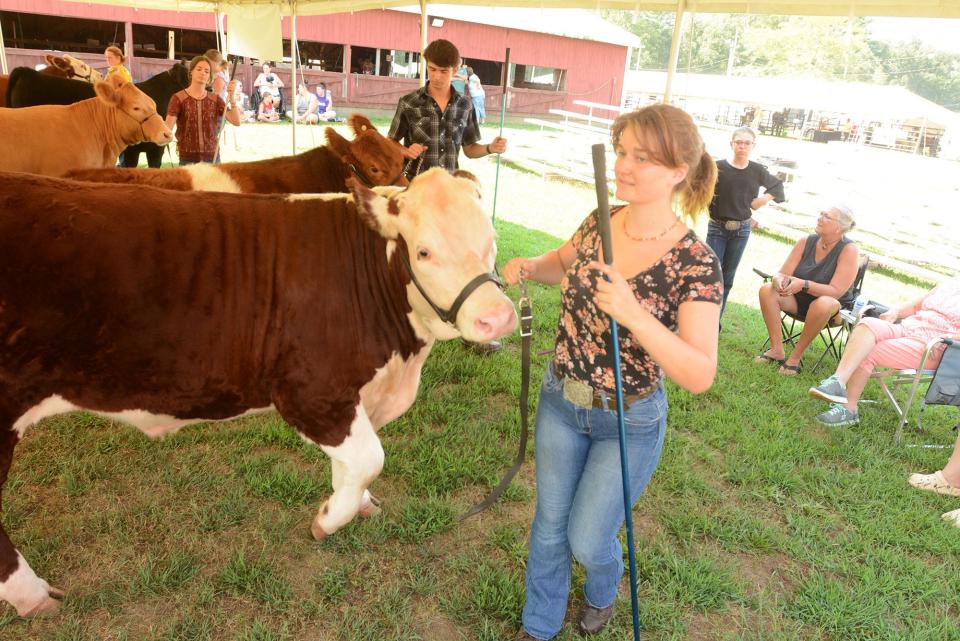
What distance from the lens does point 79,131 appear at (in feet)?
17.6

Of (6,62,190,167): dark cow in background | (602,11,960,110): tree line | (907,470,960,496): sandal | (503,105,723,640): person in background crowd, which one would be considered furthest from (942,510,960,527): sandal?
(602,11,960,110): tree line

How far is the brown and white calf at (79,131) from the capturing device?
16.2ft

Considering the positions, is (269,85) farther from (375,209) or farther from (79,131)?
(375,209)

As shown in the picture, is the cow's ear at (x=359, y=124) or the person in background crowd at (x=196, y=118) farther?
the person in background crowd at (x=196, y=118)

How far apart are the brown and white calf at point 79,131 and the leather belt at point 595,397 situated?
464cm

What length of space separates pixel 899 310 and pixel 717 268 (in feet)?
12.9

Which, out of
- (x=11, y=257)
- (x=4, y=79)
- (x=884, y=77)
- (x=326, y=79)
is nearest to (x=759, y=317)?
(x=11, y=257)

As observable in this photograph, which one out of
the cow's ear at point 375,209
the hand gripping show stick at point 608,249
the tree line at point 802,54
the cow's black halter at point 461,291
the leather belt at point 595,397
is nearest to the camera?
the hand gripping show stick at point 608,249

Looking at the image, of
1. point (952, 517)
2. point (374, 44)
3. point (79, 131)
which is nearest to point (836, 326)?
point (952, 517)

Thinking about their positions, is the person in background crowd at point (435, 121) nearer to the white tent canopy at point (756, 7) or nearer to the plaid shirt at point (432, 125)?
the plaid shirt at point (432, 125)

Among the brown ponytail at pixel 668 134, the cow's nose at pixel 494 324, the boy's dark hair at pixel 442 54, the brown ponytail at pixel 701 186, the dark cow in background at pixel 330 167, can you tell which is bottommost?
the cow's nose at pixel 494 324

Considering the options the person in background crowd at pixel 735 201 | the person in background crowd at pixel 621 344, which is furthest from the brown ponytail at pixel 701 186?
the person in background crowd at pixel 735 201

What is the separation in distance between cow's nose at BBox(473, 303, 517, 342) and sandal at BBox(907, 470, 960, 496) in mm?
3110

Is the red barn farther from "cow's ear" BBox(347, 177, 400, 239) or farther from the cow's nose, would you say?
the cow's nose
